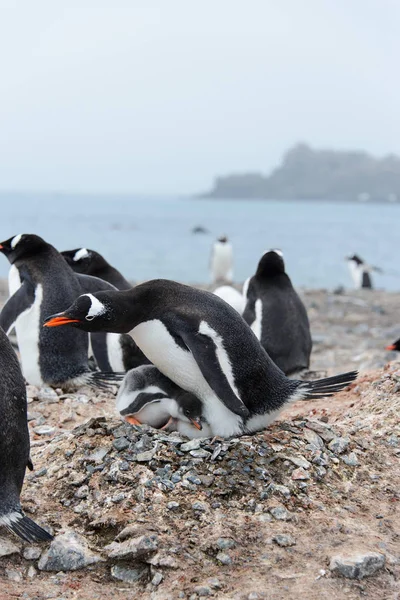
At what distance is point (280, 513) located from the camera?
3174mm

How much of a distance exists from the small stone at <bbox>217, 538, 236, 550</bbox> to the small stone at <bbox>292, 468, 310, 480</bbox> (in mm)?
501

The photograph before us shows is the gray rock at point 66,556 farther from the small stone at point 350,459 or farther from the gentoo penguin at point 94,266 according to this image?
the gentoo penguin at point 94,266

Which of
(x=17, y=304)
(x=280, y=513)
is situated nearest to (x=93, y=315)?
(x=280, y=513)

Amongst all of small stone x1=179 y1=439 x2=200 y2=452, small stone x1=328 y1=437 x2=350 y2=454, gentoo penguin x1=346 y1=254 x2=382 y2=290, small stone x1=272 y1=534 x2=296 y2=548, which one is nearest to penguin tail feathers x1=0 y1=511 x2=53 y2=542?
small stone x1=179 y1=439 x2=200 y2=452

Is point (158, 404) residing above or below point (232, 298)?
below

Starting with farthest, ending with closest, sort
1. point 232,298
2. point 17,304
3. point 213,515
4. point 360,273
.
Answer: point 360,273 < point 232,298 < point 17,304 < point 213,515

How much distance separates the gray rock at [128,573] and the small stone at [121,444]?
0.62 metres

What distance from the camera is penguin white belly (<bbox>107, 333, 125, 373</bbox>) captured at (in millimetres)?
5715

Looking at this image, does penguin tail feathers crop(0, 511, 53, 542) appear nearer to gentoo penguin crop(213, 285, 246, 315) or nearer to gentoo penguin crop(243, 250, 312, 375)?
gentoo penguin crop(243, 250, 312, 375)

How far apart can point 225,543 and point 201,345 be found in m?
0.94

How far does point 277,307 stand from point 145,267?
69.9 feet

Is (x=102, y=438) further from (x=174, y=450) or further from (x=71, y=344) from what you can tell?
(x=71, y=344)

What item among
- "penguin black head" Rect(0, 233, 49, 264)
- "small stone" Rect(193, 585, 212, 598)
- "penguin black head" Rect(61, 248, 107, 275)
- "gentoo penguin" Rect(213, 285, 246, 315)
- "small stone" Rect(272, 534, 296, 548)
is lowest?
"small stone" Rect(193, 585, 212, 598)

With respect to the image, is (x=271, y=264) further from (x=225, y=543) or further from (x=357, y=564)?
(x=357, y=564)
